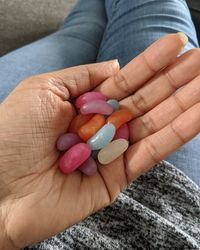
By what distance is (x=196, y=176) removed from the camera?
24.9 inches

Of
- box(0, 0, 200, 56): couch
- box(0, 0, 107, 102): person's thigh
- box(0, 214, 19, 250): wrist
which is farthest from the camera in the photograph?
box(0, 0, 200, 56): couch

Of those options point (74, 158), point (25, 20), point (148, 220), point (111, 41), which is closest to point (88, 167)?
point (74, 158)

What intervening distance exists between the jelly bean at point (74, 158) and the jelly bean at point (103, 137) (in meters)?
0.01

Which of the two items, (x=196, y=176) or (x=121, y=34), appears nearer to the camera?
(x=196, y=176)

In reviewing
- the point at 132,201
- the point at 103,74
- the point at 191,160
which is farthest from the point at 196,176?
the point at 103,74

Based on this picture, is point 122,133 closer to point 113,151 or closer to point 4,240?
point 113,151

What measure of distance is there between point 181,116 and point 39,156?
0.18m

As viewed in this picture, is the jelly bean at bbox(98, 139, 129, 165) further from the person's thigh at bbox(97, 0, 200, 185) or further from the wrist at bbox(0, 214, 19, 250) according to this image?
the person's thigh at bbox(97, 0, 200, 185)

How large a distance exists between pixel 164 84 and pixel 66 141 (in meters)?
0.15

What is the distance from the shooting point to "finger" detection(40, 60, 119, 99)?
1.71 feet

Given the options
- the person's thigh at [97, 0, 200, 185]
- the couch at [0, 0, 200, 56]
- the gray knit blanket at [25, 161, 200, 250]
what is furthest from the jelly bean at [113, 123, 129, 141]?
the couch at [0, 0, 200, 56]

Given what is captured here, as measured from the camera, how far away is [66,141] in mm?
499

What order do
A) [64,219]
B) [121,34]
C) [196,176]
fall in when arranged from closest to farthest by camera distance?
[64,219]
[196,176]
[121,34]

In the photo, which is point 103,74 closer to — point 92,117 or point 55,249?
point 92,117
